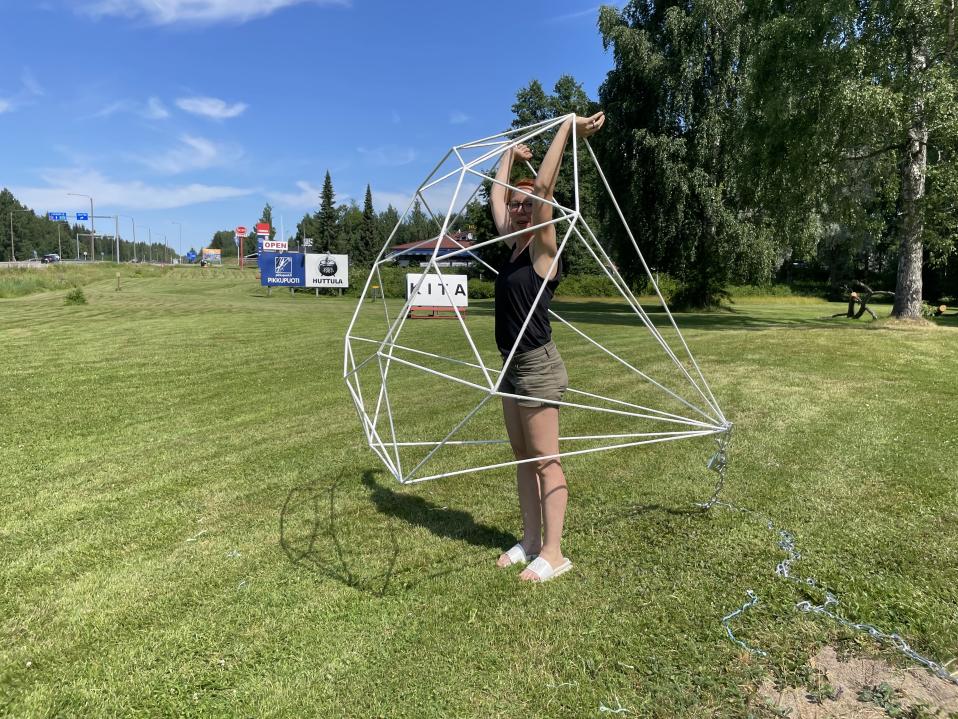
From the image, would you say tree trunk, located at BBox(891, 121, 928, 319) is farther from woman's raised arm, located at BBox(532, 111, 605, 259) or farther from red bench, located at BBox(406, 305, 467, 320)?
woman's raised arm, located at BBox(532, 111, 605, 259)

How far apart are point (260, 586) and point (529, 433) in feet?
5.64

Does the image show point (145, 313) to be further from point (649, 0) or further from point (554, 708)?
point (649, 0)

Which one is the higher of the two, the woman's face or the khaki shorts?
the woman's face

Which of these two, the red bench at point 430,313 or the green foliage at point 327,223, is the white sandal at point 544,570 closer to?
the red bench at point 430,313

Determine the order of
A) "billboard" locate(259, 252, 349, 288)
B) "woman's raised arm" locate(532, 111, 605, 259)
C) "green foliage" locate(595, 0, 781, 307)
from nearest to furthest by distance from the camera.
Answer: "woman's raised arm" locate(532, 111, 605, 259) < "green foliage" locate(595, 0, 781, 307) < "billboard" locate(259, 252, 349, 288)

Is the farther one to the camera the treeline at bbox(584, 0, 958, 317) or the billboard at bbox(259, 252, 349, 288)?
the billboard at bbox(259, 252, 349, 288)

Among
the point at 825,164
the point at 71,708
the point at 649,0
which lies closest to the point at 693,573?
the point at 71,708

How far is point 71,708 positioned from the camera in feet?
7.88

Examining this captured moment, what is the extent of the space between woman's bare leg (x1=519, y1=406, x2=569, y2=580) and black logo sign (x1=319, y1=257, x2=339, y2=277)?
111ft

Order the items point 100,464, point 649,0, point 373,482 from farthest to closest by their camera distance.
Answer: point 649,0 < point 100,464 < point 373,482

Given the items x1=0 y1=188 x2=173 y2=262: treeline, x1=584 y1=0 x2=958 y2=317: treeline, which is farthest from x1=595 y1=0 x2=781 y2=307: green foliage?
x1=0 y1=188 x2=173 y2=262: treeline

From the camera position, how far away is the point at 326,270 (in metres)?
35.5

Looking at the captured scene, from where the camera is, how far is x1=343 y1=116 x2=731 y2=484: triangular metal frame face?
3.19 meters

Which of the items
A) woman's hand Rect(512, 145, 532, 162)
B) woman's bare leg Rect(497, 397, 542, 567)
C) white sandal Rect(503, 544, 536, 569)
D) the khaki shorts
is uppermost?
woman's hand Rect(512, 145, 532, 162)
